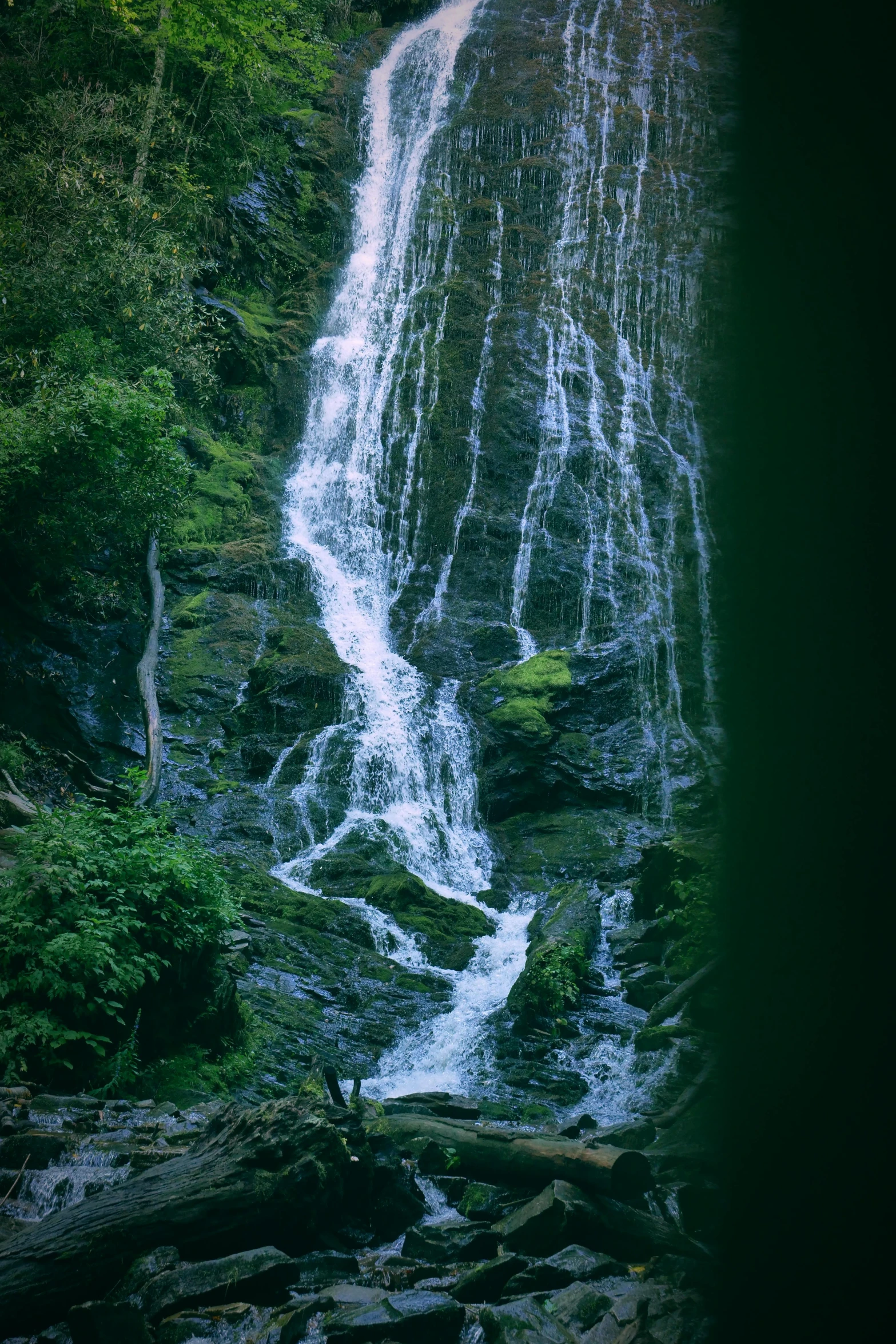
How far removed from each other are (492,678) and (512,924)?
668 centimetres

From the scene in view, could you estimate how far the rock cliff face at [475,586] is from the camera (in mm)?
11398

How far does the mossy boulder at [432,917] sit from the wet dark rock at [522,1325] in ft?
24.7

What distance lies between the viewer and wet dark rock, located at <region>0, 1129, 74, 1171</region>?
15.9 ft

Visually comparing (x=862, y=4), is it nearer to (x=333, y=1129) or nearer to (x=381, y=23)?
(x=333, y=1129)

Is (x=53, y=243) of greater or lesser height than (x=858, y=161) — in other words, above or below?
above

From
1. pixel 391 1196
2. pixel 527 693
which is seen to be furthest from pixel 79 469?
pixel 391 1196

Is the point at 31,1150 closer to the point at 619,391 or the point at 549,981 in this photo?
the point at 549,981

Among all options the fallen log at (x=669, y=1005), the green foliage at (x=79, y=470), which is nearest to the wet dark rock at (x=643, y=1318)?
the fallen log at (x=669, y=1005)

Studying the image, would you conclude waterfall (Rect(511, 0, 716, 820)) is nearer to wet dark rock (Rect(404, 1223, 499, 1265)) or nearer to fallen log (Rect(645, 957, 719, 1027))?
fallen log (Rect(645, 957, 719, 1027))

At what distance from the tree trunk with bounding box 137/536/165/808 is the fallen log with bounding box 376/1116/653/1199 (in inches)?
262

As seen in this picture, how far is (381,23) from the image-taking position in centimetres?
3183

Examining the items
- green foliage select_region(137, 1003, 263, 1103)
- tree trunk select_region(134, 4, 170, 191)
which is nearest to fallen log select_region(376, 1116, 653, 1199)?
green foliage select_region(137, 1003, 263, 1103)

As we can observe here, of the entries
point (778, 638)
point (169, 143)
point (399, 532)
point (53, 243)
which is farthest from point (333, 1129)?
point (169, 143)

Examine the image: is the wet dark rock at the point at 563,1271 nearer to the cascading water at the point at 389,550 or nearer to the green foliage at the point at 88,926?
the green foliage at the point at 88,926
